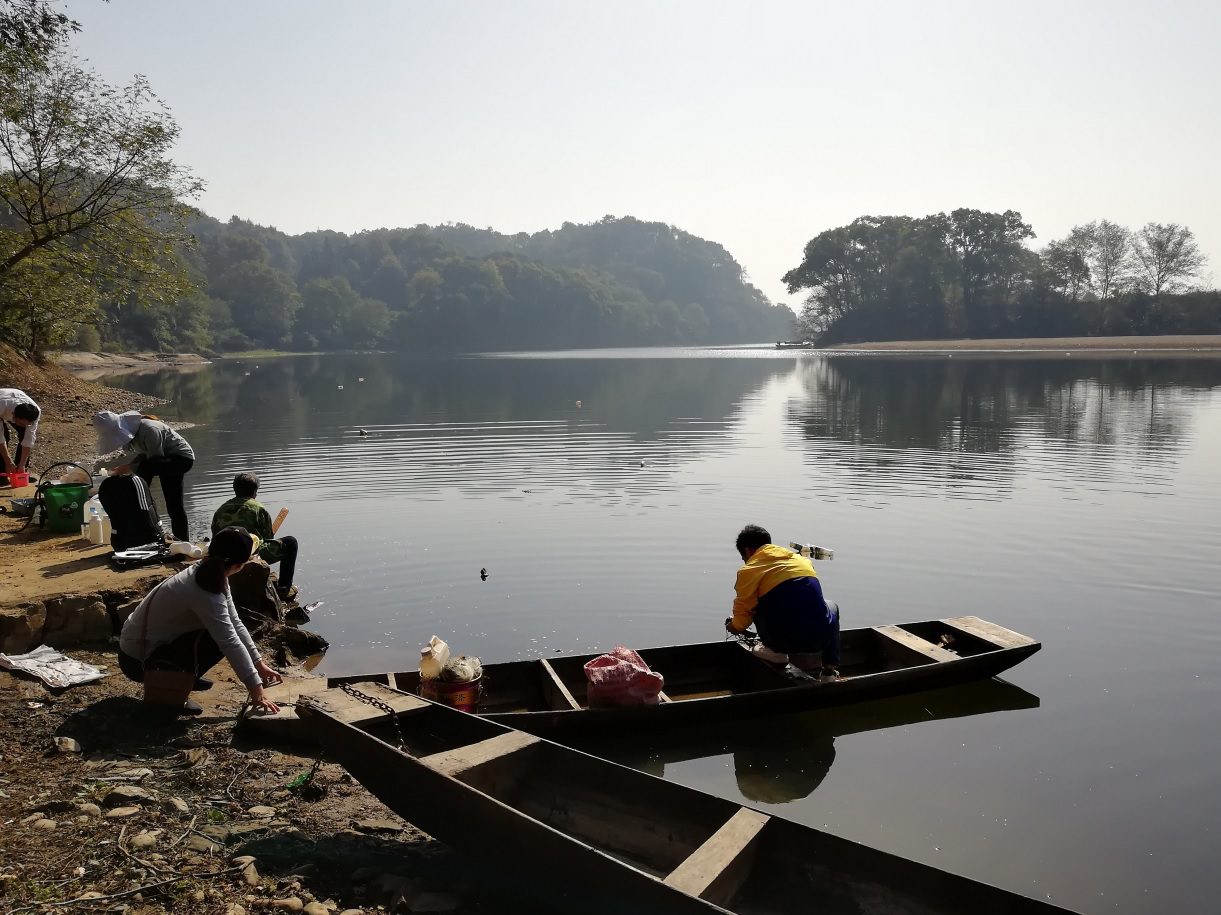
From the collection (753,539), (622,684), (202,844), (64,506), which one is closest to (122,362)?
(64,506)

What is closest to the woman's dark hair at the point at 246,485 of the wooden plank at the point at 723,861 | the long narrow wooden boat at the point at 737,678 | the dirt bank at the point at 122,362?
the long narrow wooden boat at the point at 737,678

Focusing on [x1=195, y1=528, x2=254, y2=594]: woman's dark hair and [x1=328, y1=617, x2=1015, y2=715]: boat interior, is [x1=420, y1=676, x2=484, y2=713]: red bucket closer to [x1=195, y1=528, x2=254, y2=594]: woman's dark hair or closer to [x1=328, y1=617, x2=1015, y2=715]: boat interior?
[x1=328, y1=617, x2=1015, y2=715]: boat interior

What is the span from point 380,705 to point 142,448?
20.4 feet

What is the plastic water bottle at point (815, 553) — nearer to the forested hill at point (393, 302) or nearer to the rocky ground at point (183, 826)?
the rocky ground at point (183, 826)

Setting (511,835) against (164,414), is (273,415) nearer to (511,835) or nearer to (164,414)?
(164,414)

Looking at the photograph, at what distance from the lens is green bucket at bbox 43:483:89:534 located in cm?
1106

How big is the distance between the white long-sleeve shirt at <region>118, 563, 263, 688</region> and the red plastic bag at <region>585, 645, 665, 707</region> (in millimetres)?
2617

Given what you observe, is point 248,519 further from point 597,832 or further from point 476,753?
point 597,832

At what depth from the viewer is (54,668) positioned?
7.51 m

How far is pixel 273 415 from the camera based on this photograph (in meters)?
36.8

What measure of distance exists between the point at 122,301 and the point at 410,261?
544 ft

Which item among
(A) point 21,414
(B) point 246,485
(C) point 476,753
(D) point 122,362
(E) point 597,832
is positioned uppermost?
(D) point 122,362

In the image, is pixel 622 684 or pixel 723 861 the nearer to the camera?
pixel 723 861

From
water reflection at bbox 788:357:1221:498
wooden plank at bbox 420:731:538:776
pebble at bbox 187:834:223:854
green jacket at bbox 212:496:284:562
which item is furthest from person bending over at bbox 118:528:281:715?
water reflection at bbox 788:357:1221:498
